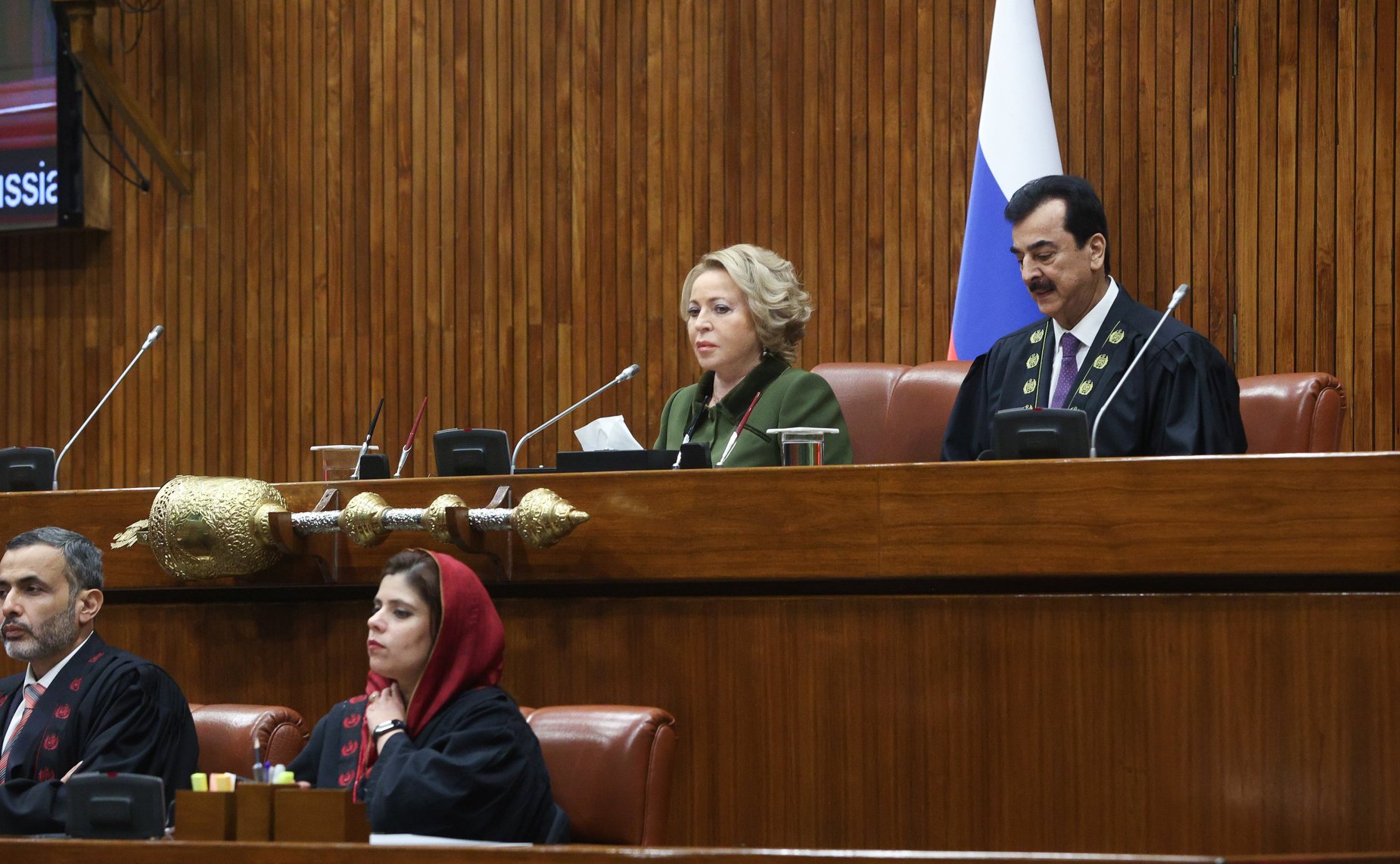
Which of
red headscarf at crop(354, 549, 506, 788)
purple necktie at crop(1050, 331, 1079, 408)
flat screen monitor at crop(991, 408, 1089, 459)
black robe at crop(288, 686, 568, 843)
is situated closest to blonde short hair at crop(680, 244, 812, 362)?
purple necktie at crop(1050, 331, 1079, 408)

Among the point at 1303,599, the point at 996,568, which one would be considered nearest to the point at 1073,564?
the point at 996,568

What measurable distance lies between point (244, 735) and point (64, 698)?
1.12 ft

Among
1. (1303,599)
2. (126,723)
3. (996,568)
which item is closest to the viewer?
(1303,599)

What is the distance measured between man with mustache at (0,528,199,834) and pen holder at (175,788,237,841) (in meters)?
0.72

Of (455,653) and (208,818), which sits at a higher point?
(455,653)

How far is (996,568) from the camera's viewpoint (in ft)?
7.96

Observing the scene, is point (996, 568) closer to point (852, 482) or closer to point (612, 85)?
point (852, 482)

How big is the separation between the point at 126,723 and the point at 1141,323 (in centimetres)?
218

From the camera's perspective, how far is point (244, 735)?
262cm

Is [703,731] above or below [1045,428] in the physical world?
below

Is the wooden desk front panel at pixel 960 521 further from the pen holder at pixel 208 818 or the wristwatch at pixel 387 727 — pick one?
the pen holder at pixel 208 818

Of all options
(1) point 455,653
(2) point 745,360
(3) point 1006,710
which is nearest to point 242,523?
(1) point 455,653

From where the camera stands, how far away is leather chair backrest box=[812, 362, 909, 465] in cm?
366

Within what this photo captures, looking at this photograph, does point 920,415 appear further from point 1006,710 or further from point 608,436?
point 1006,710
